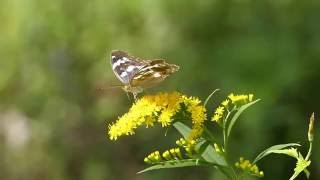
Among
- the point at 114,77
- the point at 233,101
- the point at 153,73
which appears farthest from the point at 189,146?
the point at 114,77

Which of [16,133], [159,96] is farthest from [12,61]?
[159,96]

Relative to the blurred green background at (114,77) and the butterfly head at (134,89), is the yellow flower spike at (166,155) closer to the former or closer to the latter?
the butterfly head at (134,89)

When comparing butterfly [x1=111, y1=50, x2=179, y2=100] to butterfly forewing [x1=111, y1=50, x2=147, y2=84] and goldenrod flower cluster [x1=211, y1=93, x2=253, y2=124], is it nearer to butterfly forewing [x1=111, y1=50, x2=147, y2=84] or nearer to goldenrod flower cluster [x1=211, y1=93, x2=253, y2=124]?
butterfly forewing [x1=111, y1=50, x2=147, y2=84]

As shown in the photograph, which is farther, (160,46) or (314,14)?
(160,46)

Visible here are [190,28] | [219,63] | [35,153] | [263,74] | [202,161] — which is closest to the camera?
[202,161]

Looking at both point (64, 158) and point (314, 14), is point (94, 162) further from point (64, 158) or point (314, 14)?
point (314, 14)

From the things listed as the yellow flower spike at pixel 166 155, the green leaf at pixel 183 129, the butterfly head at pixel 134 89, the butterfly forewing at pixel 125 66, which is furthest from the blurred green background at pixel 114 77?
the yellow flower spike at pixel 166 155
